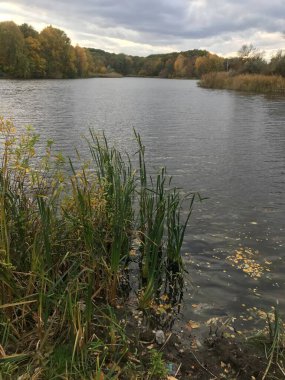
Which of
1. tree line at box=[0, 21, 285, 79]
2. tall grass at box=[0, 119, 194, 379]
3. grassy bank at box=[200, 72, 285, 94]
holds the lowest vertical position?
tall grass at box=[0, 119, 194, 379]

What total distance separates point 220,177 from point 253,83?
39252mm

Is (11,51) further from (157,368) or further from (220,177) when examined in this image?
(157,368)

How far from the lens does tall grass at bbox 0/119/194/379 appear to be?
4137 millimetres

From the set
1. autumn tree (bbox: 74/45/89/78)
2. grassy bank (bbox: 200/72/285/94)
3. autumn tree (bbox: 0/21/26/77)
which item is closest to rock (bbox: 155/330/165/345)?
grassy bank (bbox: 200/72/285/94)

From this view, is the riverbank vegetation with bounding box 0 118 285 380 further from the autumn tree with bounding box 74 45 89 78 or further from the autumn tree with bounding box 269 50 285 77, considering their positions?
the autumn tree with bounding box 74 45 89 78

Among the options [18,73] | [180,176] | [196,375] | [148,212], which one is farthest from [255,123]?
[18,73]

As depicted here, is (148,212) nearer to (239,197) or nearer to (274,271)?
(274,271)

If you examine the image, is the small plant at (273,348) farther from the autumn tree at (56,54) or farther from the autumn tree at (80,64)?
the autumn tree at (80,64)

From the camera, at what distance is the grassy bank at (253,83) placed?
154 ft

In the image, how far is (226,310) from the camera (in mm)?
5910

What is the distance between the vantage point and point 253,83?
4866 centimetres

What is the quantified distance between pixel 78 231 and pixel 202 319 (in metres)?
2.27

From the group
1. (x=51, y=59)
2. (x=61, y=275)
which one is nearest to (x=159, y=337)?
(x=61, y=275)

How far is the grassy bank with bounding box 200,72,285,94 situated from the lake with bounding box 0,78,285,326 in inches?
615
